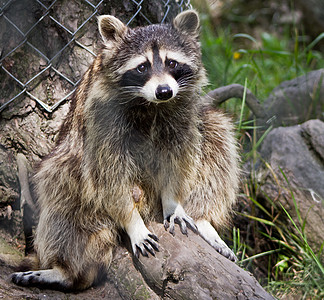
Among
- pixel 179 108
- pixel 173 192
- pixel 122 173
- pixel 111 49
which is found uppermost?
pixel 111 49

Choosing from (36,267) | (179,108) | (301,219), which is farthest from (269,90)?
(36,267)

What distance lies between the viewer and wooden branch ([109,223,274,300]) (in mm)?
2684

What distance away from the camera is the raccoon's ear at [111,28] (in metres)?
2.98

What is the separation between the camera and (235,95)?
14.1ft

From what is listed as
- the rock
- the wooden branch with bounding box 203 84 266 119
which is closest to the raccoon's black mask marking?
the wooden branch with bounding box 203 84 266 119

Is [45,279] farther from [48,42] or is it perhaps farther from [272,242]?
[272,242]

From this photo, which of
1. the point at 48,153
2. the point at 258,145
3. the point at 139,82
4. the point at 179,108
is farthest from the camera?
the point at 258,145

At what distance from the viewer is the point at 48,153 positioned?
3535mm

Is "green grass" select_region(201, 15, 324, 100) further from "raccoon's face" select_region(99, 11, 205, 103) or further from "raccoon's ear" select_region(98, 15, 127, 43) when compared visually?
"raccoon's ear" select_region(98, 15, 127, 43)

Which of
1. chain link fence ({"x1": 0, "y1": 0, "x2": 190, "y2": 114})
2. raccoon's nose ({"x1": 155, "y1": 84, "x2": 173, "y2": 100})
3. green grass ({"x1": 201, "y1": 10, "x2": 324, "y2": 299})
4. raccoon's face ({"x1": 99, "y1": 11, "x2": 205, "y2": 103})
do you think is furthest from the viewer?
green grass ({"x1": 201, "y1": 10, "x2": 324, "y2": 299})

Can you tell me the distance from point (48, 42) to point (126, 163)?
4.16ft

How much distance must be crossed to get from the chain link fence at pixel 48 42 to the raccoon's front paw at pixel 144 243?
1.32 m

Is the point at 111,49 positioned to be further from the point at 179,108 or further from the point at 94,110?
the point at 179,108

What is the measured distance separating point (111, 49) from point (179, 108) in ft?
2.12
